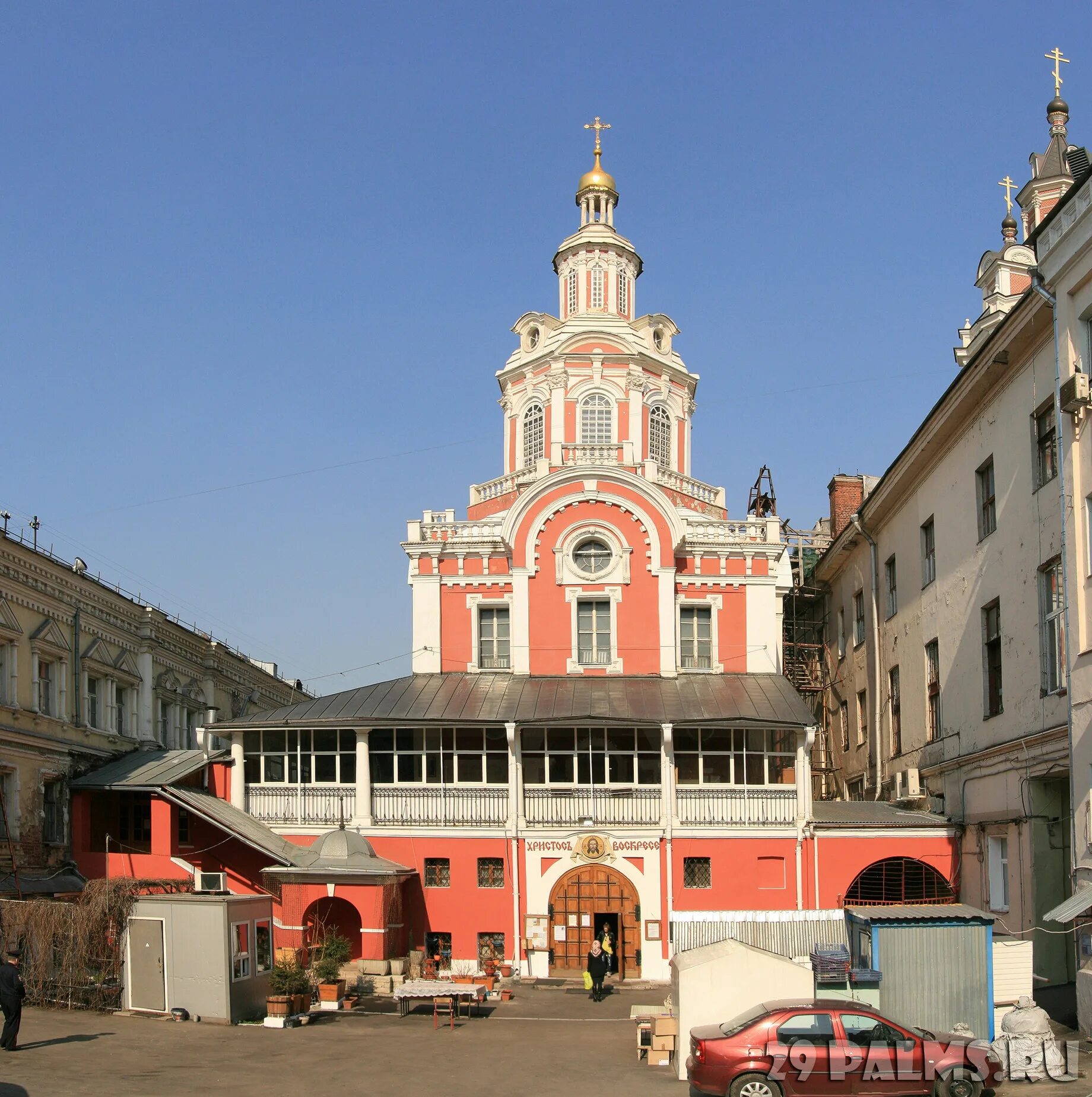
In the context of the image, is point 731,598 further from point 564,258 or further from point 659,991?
point 564,258

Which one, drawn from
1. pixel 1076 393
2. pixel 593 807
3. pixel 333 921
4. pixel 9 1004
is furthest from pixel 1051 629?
pixel 9 1004

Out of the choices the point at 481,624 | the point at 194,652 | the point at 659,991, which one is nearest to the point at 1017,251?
the point at 481,624

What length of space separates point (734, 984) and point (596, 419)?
83.2 feet

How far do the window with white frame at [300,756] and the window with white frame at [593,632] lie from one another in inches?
268

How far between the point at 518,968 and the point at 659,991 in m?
3.66

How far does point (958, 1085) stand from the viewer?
17.9m

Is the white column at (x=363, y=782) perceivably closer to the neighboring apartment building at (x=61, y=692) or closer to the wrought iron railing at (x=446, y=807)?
the wrought iron railing at (x=446, y=807)

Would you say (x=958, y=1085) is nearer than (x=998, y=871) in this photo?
Yes

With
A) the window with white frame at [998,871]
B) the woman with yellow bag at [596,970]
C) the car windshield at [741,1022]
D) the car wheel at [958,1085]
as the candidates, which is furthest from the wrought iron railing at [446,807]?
the car wheel at [958,1085]

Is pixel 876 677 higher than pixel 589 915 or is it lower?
higher

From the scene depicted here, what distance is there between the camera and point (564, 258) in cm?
4722

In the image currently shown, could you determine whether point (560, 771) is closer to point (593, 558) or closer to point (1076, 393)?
point (593, 558)

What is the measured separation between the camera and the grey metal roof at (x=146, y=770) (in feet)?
116

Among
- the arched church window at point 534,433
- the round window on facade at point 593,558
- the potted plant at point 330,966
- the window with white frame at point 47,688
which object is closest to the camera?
the potted plant at point 330,966
